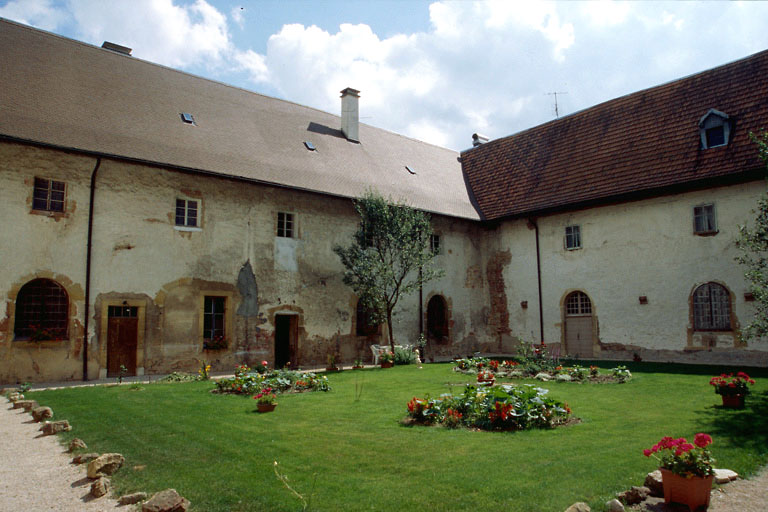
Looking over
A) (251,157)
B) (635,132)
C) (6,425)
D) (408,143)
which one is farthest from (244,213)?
(635,132)

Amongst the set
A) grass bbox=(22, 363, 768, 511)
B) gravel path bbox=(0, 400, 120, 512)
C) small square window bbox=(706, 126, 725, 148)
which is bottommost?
gravel path bbox=(0, 400, 120, 512)

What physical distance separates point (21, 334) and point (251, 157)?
8.35 metres

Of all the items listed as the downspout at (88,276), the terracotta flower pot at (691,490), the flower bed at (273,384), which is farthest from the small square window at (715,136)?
the downspout at (88,276)

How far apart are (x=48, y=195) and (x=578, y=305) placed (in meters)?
17.6

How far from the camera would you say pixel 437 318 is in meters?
22.4

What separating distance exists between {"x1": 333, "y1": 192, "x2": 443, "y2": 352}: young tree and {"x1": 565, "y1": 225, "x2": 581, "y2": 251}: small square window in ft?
18.1

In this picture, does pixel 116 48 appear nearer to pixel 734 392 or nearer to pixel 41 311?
pixel 41 311

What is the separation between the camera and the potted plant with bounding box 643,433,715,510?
4.50m

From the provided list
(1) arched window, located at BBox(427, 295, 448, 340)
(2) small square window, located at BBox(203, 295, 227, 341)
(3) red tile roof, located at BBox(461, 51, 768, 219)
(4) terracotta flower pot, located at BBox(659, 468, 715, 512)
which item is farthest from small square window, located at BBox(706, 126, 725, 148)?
(2) small square window, located at BBox(203, 295, 227, 341)

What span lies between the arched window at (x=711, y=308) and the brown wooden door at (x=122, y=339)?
55.4ft

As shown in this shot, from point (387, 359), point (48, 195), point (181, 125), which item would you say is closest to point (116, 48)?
point (181, 125)

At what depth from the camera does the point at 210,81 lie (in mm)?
21188

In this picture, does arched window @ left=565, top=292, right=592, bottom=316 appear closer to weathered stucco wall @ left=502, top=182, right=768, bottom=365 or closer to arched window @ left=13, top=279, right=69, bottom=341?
weathered stucco wall @ left=502, top=182, right=768, bottom=365

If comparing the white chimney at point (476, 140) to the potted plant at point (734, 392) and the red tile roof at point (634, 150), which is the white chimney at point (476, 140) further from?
the potted plant at point (734, 392)
